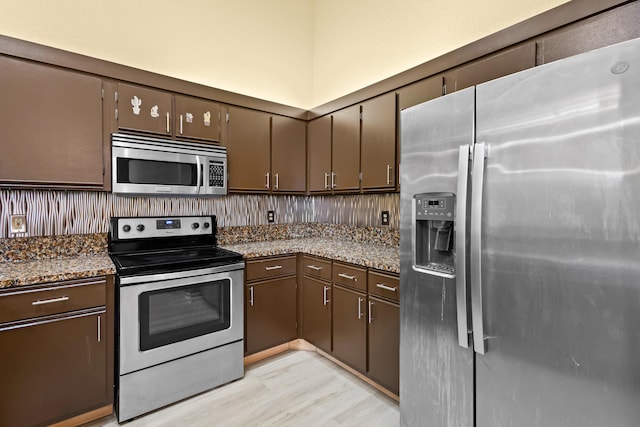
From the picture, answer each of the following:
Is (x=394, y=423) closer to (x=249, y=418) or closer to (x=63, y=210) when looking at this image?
(x=249, y=418)

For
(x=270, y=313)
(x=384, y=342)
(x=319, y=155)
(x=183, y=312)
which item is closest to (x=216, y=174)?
(x=319, y=155)

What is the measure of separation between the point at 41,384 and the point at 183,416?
769 millimetres

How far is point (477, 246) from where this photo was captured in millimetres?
1229

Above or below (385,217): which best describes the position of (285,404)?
below

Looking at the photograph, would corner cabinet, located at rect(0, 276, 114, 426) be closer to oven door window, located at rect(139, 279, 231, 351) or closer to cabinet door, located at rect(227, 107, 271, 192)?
oven door window, located at rect(139, 279, 231, 351)

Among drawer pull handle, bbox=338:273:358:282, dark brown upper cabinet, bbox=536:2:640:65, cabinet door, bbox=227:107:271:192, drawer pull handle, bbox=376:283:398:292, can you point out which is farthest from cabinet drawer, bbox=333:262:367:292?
dark brown upper cabinet, bbox=536:2:640:65

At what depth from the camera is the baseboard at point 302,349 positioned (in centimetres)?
223

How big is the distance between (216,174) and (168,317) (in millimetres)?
1139

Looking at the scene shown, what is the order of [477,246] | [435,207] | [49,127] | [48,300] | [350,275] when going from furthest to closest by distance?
[350,275] → [49,127] → [48,300] → [435,207] → [477,246]

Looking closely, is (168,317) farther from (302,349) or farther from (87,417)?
(302,349)

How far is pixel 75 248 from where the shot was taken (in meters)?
2.27

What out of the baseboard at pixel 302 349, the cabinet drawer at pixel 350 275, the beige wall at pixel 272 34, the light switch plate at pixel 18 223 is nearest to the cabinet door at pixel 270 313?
the baseboard at pixel 302 349

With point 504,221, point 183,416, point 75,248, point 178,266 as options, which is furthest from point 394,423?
point 75,248

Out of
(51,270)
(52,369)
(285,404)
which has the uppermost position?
(51,270)
